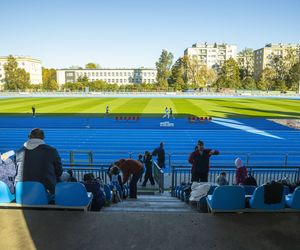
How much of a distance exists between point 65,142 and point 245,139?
38.5 ft

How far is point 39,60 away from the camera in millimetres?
142375

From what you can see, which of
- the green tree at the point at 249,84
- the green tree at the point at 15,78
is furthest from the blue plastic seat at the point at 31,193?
the green tree at the point at 15,78

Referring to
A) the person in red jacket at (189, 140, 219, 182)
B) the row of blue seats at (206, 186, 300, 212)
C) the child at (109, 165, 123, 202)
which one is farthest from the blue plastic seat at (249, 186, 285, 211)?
the child at (109, 165, 123, 202)

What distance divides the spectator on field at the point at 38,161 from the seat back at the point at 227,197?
2.35m

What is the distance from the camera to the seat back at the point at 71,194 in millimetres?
4531

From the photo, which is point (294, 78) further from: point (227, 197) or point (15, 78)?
point (227, 197)

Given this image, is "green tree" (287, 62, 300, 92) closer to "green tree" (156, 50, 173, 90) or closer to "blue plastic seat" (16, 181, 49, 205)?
"green tree" (156, 50, 173, 90)

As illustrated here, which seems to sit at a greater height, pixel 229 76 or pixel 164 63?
pixel 164 63

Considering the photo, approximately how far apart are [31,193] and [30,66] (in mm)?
139264

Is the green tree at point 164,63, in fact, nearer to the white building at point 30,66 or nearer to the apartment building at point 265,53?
the apartment building at point 265,53

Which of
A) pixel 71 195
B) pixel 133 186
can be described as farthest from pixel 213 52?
pixel 71 195

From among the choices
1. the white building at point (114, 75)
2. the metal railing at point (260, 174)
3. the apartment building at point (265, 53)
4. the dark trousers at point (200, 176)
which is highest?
the apartment building at point (265, 53)

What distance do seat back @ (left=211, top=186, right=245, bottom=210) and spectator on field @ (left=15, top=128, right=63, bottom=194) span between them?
2.35 meters

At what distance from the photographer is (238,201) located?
457 cm
